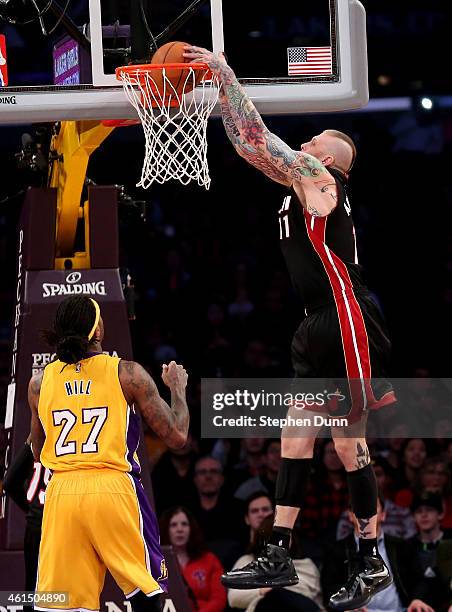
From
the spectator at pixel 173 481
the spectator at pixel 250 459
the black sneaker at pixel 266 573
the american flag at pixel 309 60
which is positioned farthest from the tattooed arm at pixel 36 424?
the spectator at pixel 250 459

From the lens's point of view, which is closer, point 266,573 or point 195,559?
point 266,573

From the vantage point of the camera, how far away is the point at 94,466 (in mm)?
5848

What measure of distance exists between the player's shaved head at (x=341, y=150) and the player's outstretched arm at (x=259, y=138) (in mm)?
201

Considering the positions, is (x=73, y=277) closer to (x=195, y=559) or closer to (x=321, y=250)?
(x=195, y=559)

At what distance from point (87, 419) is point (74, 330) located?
1.47ft

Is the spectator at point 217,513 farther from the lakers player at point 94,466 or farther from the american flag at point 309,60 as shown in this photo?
the american flag at point 309,60

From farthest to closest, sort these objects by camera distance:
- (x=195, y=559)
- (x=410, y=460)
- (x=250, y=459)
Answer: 1. (x=250, y=459)
2. (x=410, y=460)
3. (x=195, y=559)

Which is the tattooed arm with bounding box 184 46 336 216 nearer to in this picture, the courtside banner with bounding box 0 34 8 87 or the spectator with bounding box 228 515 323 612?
the courtside banner with bounding box 0 34 8 87

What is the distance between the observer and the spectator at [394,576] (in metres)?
8.38

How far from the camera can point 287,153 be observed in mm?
6141

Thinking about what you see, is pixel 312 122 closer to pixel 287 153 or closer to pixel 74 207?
pixel 74 207

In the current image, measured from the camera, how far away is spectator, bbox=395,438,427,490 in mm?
9977

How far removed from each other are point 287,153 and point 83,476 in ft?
6.35

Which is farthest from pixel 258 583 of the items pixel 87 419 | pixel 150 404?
pixel 87 419
